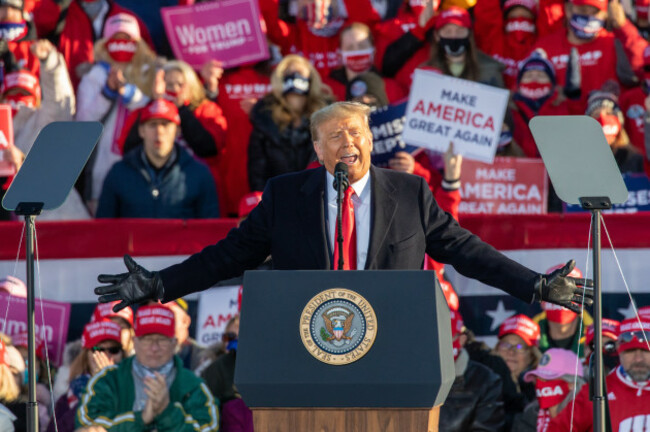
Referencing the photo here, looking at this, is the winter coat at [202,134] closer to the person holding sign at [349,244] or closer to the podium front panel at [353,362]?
the person holding sign at [349,244]

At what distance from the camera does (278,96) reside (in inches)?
347

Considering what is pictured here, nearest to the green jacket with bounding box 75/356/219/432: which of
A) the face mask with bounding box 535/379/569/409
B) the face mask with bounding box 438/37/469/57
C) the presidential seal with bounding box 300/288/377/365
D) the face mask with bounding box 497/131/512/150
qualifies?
the face mask with bounding box 535/379/569/409

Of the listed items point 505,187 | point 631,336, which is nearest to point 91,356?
point 631,336

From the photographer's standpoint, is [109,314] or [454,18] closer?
[109,314]

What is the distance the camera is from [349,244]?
434 cm

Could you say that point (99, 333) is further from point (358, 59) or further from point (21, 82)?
point (358, 59)

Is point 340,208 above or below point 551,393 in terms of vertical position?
above

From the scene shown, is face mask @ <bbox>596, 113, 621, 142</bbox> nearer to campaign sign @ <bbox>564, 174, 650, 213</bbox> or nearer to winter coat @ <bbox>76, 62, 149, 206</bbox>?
campaign sign @ <bbox>564, 174, 650, 213</bbox>

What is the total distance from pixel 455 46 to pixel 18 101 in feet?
10.8

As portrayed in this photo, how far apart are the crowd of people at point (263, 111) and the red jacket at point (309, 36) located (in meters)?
0.01

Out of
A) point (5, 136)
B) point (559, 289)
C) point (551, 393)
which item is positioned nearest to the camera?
point (559, 289)

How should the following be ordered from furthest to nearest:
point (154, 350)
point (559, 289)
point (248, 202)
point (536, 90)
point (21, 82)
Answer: point (536, 90) → point (21, 82) → point (248, 202) → point (154, 350) → point (559, 289)

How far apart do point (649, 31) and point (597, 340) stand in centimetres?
638

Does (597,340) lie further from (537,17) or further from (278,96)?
(537,17)
